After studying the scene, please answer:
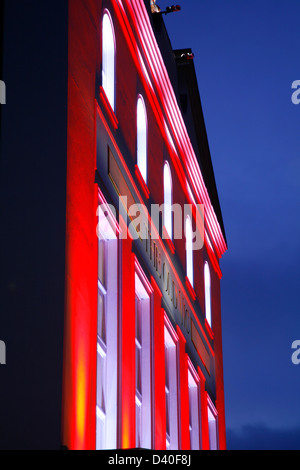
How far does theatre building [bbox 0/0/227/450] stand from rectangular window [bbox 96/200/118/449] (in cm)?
2

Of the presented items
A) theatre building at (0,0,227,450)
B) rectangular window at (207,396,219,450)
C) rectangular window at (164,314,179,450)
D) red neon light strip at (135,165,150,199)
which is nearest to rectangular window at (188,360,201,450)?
theatre building at (0,0,227,450)

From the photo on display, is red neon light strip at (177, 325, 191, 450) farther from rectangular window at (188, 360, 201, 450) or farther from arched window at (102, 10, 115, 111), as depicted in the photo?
arched window at (102, 10, 115, 111)

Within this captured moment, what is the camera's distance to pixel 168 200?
20.4 metres

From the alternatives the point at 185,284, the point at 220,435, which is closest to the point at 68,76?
the point at 185,284

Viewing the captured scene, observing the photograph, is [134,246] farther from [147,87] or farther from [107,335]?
[147,87]

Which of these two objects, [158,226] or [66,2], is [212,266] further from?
[66,2]

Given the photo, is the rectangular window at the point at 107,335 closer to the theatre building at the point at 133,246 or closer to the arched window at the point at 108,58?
the theatre building at the point at 133,246

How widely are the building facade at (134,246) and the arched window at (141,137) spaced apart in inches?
1.6

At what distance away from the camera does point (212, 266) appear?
26203mm

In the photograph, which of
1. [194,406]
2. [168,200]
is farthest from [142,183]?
[194,406]

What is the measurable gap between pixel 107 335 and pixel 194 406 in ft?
26.5

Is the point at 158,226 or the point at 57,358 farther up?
the point at 158,226

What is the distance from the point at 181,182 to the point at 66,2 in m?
9.27

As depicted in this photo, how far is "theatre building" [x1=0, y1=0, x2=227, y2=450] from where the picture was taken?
39.9ft
